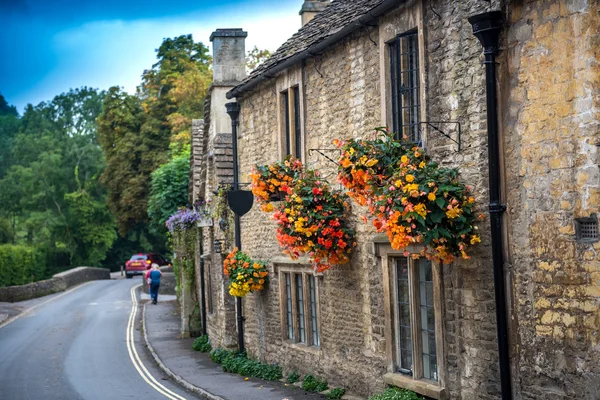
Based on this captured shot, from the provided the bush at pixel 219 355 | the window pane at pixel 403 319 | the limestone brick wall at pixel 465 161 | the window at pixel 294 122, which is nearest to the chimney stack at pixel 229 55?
the window at pixel 294 122

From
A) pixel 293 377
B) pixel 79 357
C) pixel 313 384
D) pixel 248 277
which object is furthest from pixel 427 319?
pixel 79 357

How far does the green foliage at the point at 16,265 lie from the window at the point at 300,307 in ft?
127

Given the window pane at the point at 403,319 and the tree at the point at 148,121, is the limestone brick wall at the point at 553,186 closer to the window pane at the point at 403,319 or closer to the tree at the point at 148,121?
the window pane at the point at 403,319

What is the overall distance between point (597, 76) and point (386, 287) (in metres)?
5.36

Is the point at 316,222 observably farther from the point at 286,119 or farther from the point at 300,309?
the point at 286,119

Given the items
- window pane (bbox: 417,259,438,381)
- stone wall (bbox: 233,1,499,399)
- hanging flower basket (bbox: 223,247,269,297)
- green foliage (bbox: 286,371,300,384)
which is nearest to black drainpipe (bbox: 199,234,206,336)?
stone wall (bbox: 233,1,499,399)

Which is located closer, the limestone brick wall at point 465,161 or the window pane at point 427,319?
the limestone brick wall at point 465,161

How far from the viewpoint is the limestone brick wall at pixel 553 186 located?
915 cm

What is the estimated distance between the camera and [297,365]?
58.0ft

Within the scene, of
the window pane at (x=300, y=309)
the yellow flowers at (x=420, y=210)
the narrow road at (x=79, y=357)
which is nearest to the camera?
the yellow flowers at (x=420, y=210)

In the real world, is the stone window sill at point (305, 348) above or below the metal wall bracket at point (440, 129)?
below

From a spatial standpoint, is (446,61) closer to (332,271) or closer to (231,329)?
(332,271)

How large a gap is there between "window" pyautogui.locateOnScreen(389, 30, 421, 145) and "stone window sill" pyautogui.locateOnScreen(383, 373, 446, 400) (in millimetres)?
3378

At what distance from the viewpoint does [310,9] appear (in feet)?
73.9
